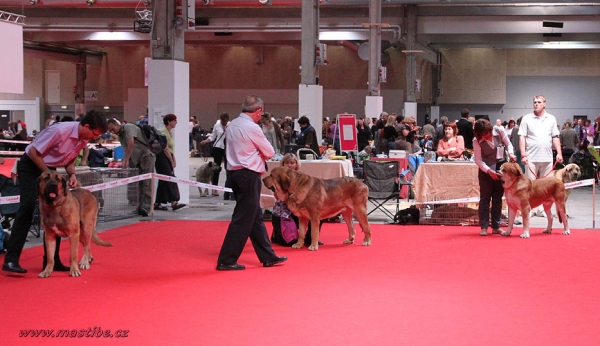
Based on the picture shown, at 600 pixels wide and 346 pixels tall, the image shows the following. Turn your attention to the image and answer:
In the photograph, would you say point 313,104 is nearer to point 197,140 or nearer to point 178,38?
point 178,38

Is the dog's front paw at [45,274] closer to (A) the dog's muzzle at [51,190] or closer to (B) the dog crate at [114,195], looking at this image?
(A) the dog's muzzle at [51,190]

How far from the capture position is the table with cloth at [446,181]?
31.3ft

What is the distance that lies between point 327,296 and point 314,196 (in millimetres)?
2075

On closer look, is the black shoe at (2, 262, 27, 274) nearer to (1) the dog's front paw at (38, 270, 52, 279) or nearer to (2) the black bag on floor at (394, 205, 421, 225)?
(1) the dog's front paw at (38, 270, 52, 279)

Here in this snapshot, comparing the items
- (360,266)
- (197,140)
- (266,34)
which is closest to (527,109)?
(266,34)

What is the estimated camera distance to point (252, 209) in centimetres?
607

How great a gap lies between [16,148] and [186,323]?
12757 mm

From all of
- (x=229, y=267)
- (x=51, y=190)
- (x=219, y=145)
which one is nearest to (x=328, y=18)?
(x=219, y=145)

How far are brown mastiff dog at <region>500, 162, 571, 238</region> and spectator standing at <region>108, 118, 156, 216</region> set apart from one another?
466 centimetres

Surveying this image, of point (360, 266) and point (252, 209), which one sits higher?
point (252, 209)

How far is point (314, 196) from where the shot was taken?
7.11 m

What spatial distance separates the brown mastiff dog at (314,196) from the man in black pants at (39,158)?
5.53 ft

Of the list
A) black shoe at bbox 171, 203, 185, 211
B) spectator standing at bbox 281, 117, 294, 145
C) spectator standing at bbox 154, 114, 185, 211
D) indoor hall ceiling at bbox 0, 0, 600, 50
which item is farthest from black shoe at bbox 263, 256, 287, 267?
indoor hall ceiling at bbox 0, 0, 600, 50

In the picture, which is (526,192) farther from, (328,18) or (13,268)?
(328,18)
